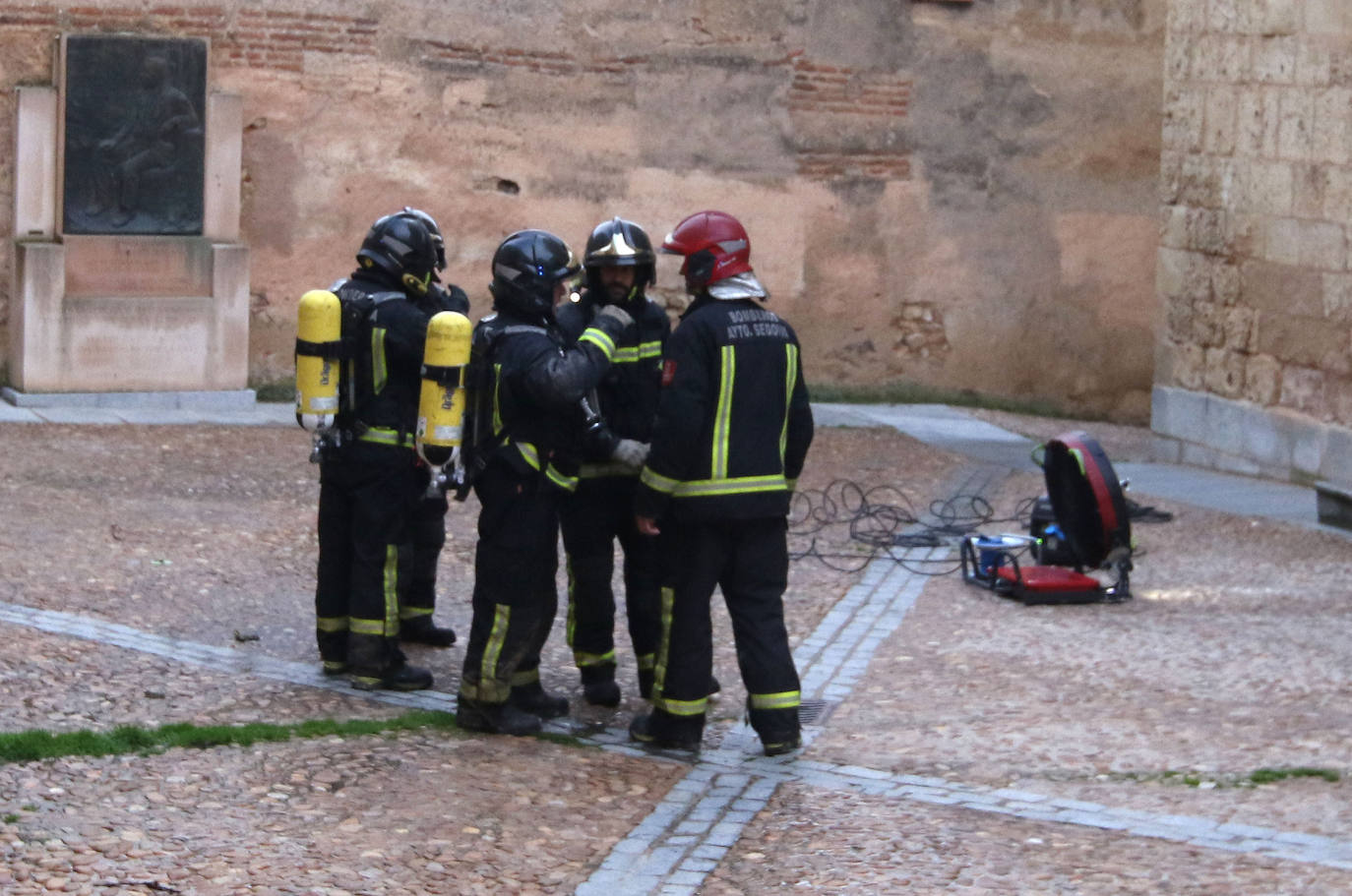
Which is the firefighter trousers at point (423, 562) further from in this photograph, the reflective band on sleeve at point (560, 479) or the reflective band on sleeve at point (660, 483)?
the reflective band on sleeve at point (660, 483)

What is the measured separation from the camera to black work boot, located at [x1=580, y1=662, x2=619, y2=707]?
23.0 ft

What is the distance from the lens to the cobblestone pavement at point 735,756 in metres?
5.23

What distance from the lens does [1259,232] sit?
1266cm

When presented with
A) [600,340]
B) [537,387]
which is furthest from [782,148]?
Answer: [537,387]

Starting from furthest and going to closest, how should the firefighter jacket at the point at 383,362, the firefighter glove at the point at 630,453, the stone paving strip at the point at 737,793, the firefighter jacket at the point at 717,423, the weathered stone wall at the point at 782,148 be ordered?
1. the weathered stone wall at the point at 782,148
2. the firefighter jacket at the point at 383,362
3. the firefighter glove at the point at 630,453
4. the firefighter jacket at the point at 717,423
5. the stone paving strip at the point at 737,793

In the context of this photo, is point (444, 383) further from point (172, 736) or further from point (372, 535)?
point (172, 736)

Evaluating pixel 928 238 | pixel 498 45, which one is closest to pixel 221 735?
pixel 498 45

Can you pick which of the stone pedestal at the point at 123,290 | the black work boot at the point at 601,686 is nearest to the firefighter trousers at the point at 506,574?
the black work boot at the point at 601,686

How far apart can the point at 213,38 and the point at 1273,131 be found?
7.32m

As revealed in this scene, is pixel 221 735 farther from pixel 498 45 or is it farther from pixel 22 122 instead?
pixel 498 45

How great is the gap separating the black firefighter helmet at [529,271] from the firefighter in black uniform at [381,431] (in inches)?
21.0

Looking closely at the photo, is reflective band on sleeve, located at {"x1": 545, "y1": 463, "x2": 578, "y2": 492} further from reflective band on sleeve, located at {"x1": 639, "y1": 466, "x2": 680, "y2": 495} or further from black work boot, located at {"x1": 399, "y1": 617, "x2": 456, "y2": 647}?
black work boot, located at {"x1": 399, "y1": 617, "x2": 456, "y2": 647}

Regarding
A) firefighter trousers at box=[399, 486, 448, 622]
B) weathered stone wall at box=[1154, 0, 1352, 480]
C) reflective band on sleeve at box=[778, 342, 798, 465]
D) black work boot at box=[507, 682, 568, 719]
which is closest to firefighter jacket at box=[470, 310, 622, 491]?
reflective band on sleeve at box=[778, 342, 798, 465]

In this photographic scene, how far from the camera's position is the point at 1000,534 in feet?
34.5
